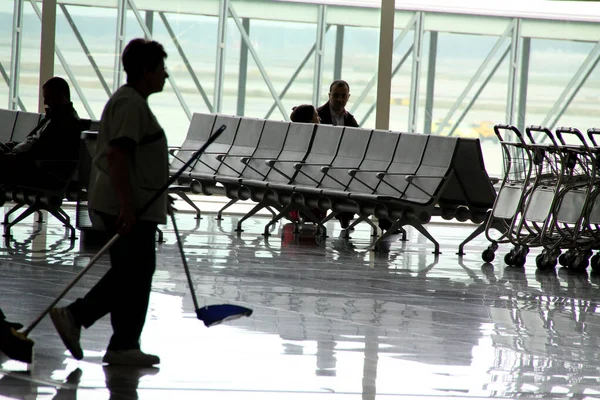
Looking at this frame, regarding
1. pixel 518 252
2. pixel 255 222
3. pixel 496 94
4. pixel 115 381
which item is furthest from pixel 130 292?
pixel 496 94

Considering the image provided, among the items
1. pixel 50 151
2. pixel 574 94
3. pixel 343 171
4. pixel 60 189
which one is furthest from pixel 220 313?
pixel 574 94

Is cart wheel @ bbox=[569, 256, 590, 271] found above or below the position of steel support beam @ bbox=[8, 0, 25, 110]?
below

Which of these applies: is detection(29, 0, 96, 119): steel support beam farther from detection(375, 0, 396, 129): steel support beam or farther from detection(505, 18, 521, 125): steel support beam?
detection(505, 18, 521, 125): steel support beam

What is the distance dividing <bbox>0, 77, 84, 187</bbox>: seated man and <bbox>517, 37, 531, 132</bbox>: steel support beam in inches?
489

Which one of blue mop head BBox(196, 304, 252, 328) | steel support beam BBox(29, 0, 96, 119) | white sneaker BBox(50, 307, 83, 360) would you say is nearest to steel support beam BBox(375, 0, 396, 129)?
steel support beam BBox(29, 0, 96, 119)

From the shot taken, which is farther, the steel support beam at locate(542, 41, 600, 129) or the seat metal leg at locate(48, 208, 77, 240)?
the steel support beam at locate(542, 41, 600, 129)

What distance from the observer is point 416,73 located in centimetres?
1886

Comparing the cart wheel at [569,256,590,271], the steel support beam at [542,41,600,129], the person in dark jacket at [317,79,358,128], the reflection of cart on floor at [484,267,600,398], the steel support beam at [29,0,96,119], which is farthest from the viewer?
the steel support beam at [542,41,600,129]

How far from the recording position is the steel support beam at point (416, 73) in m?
18.9

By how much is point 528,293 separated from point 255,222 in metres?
6.17

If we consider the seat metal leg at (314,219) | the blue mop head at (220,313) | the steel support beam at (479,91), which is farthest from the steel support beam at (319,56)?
the blue mop head at (220,313)

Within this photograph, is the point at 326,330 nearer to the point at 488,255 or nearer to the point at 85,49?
the point at 488,255

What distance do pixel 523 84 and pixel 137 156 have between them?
54.5 ft

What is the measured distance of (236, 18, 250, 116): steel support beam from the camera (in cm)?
1828
